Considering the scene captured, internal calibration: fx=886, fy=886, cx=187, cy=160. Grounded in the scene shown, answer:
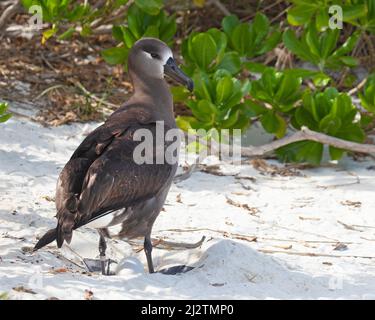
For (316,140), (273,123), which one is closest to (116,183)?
(316,140)

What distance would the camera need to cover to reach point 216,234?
A: 559 cm

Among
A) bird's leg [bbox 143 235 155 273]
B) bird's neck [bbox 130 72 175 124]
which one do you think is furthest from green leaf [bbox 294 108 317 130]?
bird's leg [bbox 143 235 155 273]

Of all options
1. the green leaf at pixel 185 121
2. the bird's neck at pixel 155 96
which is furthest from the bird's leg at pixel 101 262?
the green leaf at pixel 185 121

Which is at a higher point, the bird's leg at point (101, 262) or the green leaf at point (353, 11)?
the green leaf at point (353, 11)

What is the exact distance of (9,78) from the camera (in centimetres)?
755

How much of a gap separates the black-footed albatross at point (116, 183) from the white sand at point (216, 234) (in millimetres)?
217

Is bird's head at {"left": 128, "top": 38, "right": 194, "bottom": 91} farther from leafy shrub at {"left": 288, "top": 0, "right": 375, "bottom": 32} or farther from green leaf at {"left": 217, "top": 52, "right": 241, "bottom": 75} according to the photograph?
leafy shrub at {"left": 288, "top": 0, "right": 375, "bottom": 32}

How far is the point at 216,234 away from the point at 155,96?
3.18ft

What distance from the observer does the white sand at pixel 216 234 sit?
4.46 metres

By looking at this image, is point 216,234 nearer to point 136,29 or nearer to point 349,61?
point 349,61

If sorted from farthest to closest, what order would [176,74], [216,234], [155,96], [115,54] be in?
[115,54], [216,234], [176,74], [155,96]

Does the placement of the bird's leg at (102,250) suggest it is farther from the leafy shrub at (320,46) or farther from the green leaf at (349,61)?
the green leaf at (349,61)

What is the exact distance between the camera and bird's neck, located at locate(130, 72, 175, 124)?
523 centimetres
